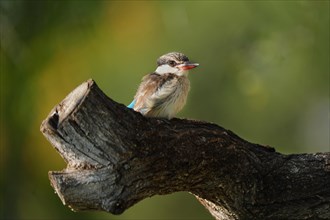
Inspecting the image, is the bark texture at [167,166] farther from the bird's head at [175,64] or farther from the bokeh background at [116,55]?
the bokeh background at [116,55]

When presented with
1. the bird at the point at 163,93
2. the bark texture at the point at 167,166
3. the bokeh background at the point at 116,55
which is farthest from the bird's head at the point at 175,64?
the bokeh background at the point at 116,55

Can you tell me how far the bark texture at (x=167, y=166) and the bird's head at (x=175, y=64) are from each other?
866 millimetres

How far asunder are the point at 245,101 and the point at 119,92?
5.88ft

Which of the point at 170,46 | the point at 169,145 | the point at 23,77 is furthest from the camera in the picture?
the point at 170,46

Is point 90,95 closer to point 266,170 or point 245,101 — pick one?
point 266,170

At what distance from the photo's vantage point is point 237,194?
433cm

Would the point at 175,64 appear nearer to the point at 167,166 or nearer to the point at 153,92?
the point at 153,92

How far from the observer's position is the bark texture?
372cm

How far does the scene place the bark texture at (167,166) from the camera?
3723mm

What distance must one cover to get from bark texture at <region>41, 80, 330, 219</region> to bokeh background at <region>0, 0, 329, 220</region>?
9.40 feet

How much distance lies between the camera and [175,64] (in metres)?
5.21

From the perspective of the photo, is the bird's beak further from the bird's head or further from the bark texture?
the bark texture

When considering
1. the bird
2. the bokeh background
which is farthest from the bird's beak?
the bokeh background

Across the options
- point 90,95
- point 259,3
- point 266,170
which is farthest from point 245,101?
point 90,95
